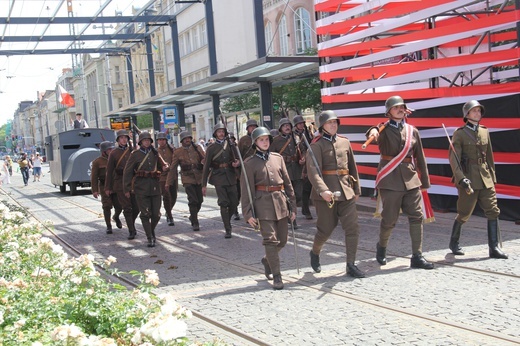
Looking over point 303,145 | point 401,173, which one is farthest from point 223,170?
point 401,173

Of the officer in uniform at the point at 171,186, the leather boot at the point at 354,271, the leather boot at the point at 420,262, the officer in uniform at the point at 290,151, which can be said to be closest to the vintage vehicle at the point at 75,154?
the officer in uniform at the point at 171,186

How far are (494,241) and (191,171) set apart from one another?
6.30 m

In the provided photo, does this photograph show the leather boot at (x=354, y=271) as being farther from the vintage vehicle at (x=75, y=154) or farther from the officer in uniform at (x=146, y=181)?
the vintage vehicle at (x=75, y=154)

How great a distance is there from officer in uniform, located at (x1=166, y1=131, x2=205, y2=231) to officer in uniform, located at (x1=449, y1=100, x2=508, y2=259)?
227 inches

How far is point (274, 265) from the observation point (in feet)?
25.5

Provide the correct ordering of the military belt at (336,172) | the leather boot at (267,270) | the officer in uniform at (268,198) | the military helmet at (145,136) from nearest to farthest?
the officer in uniform at (268,198) → the military belt at (336,172) → the leather boot at (267,270) → the military helmet at (145,136)

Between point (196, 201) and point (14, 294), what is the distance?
8.02 meters

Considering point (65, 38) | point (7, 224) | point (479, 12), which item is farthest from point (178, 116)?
point (7, 224)

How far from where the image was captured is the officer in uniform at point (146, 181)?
11.6 metres

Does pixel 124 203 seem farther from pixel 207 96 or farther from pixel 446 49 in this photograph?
pixel 207 96

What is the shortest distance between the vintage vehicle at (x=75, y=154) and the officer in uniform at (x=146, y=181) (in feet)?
47.0

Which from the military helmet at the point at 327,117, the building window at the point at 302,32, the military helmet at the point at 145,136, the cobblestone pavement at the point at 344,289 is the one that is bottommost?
the cobblestone pavement at the point at 344,289

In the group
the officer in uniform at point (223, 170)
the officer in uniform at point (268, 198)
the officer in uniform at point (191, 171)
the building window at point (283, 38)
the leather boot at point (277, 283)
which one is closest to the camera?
the leather boot at point (277, 283)

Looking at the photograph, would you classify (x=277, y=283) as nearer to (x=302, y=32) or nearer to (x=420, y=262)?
(x=420, y=262)
